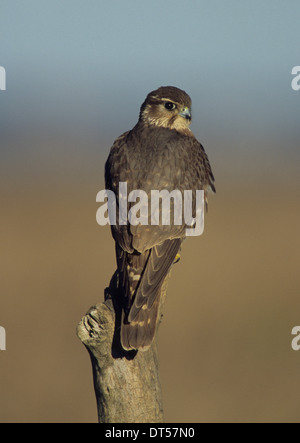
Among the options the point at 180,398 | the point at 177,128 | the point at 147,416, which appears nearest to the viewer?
the point at 147,416

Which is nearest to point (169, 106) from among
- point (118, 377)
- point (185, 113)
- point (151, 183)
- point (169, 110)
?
point (169, 110)

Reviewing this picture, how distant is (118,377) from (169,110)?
2542mm

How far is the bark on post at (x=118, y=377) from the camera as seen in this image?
3775 millimetres

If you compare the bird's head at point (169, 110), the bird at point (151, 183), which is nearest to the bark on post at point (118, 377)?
the bird at point (151, 183)

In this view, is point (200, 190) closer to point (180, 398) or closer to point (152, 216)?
point (152, 216)

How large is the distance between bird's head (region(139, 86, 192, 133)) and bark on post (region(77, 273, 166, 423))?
2.12 meters

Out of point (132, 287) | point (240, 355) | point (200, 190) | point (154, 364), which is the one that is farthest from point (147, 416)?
point (240, 355)

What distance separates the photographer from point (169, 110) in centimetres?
572

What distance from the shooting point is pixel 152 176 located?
492cm

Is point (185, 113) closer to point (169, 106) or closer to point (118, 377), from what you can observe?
point (169, 106)

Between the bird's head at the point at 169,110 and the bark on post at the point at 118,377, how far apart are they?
2.12 meters

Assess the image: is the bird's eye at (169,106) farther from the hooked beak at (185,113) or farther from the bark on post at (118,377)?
the bark on post at (118,377)

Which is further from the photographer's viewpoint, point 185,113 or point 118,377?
point 185,113

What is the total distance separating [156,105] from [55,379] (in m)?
4.40
